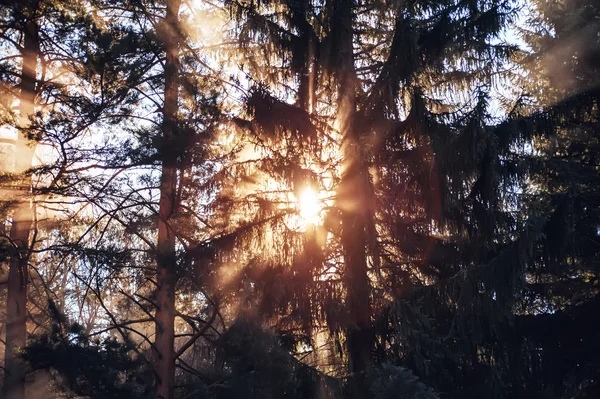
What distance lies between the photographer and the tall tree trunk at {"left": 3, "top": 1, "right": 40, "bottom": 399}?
33.3 feet

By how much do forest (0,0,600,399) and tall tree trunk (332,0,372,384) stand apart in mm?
39

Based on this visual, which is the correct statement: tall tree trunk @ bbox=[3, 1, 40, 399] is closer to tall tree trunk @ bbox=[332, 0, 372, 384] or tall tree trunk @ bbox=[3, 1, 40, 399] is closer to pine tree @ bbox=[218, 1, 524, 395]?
pine tree @ bbox=[218, 1, 524, 395]

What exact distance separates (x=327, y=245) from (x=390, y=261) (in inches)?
48.7

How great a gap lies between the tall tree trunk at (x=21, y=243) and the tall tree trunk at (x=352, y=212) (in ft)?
18.0

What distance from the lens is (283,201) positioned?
9742 millimetres

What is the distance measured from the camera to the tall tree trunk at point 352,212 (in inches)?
361

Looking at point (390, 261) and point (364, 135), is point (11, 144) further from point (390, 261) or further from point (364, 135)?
point (390, 261)

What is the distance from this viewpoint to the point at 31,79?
1023 centimetres

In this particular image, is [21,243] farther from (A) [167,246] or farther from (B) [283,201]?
(B) [283,201]

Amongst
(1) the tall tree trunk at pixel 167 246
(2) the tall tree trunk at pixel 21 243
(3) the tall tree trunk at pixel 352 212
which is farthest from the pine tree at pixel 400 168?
(2) the tall tree trunk at pixel 21 243

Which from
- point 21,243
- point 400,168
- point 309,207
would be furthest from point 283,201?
point 21,243

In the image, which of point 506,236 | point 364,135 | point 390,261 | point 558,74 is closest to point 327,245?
point 390,261

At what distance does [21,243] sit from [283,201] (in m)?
4.79

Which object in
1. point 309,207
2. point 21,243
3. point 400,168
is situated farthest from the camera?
point 21,243
